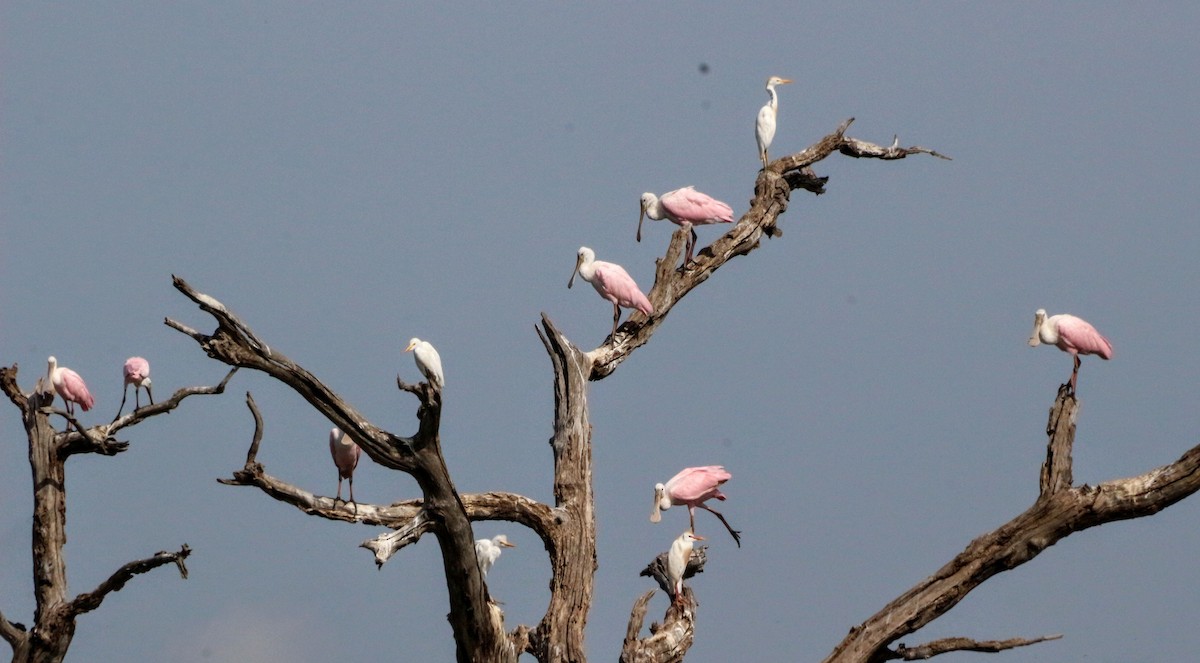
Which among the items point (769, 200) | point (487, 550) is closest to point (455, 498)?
point (769, 200)

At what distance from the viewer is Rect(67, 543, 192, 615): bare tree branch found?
41.2 feet

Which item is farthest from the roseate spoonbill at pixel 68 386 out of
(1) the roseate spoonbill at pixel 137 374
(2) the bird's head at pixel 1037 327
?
(2) the bird's head at pixel 1037 327

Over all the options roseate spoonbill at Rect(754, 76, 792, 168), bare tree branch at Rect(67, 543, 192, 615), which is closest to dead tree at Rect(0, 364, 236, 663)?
bare tree branch at Rect(67, 543, 192, 615)

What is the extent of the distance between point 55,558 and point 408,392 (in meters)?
6.34

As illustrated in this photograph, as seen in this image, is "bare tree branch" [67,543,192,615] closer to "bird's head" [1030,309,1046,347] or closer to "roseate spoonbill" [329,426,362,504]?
"roseate spoonbill" [329,426,362,504]

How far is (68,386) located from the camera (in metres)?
17.2

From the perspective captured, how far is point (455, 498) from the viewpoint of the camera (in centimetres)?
920

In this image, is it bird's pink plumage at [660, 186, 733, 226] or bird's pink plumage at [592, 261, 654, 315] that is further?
bird's pink plumage at [660, 186, 733, 226]

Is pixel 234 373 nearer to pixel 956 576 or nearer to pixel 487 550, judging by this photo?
pixel 956 576

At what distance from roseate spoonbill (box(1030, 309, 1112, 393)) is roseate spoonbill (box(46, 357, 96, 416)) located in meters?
10.1

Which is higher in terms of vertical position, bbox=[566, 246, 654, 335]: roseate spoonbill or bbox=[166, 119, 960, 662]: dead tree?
bbox=[566, 246, 654, 335]: roseate spoonbill

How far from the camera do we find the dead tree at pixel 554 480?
8.73m

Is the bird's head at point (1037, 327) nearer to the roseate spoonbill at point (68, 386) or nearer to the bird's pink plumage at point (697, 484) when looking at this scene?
the bird's pink plumage at point (697, 484)

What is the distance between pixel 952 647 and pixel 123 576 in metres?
6.68
